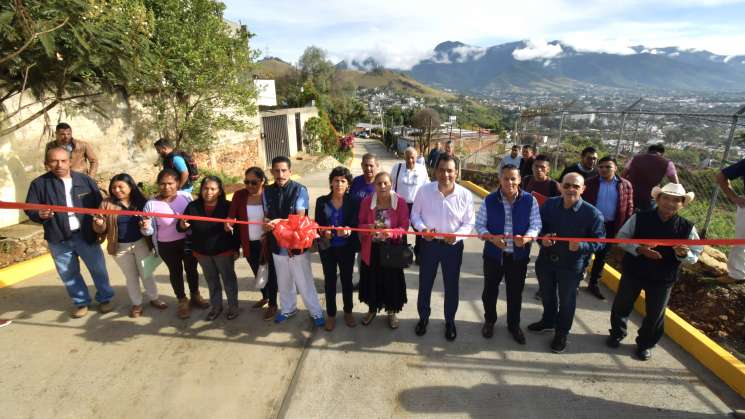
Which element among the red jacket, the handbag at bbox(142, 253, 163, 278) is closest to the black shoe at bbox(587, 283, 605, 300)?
the red jacket

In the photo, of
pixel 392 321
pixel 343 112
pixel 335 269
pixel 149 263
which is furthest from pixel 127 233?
pixel 343 112

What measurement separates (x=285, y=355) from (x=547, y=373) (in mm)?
2341

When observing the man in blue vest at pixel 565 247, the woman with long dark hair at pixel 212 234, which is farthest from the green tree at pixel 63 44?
the man in blue vest at pixel 565 247

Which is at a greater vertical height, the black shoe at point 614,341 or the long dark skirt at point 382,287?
the long dark skirt at point 382,287

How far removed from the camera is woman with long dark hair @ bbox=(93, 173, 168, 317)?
140 inches

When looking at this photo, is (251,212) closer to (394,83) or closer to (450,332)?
(450,332)

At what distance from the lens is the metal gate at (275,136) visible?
16406mm

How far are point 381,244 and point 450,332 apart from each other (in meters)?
1.14

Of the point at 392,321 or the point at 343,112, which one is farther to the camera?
the point at 343,112

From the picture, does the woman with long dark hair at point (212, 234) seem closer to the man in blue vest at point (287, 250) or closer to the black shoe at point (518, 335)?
the man in blue vest at point (287, 250)

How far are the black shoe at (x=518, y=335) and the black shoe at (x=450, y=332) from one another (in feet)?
1.87

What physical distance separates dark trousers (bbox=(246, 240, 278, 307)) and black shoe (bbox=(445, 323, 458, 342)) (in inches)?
73.8

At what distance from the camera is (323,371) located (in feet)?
10.2

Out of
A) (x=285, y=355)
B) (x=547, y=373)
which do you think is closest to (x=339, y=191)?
(x=285, y=355)
